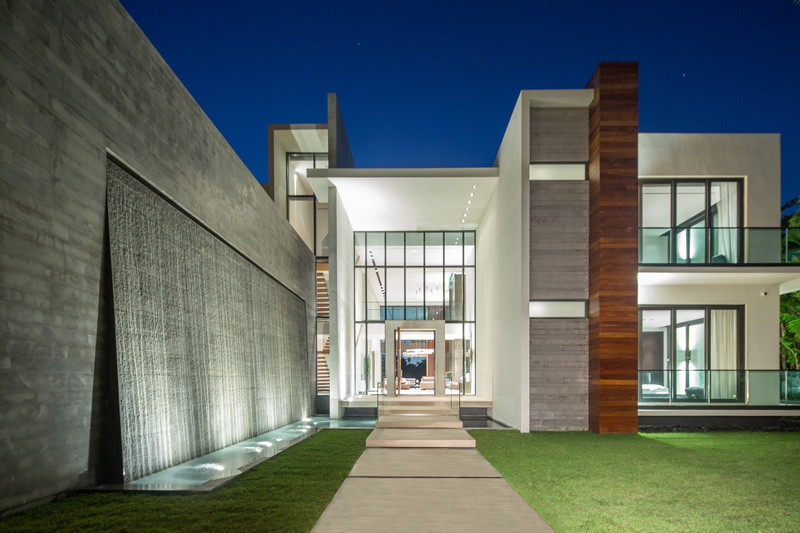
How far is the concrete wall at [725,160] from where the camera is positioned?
42.8 feet

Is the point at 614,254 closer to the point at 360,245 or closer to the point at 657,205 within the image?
the point at 657,205

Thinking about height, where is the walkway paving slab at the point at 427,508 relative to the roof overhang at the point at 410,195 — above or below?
below

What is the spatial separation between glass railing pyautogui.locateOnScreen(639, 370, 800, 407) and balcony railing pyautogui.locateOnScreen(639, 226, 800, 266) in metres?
2.75

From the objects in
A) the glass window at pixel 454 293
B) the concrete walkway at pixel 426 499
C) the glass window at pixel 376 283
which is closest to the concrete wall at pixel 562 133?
the concrete walkway at pixel 426 499

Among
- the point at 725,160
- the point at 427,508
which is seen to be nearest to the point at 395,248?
the point at 725,160

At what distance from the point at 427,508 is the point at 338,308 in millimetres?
12430

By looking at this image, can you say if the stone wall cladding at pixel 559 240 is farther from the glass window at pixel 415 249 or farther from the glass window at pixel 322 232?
the glass window at pixel 322 232

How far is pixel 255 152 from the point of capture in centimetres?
Result: 9850

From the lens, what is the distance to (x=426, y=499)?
4219mm

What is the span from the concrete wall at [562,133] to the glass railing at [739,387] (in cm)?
604

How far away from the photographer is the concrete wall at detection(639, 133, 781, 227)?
13047mm

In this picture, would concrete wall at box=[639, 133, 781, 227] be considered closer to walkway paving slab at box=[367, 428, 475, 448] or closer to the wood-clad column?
the wood-clad column

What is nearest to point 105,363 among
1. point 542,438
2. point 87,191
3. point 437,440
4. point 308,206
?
point 87,191

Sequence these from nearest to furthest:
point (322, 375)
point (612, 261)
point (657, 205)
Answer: point (612, 261), point (657, 205), point (322, 375)
